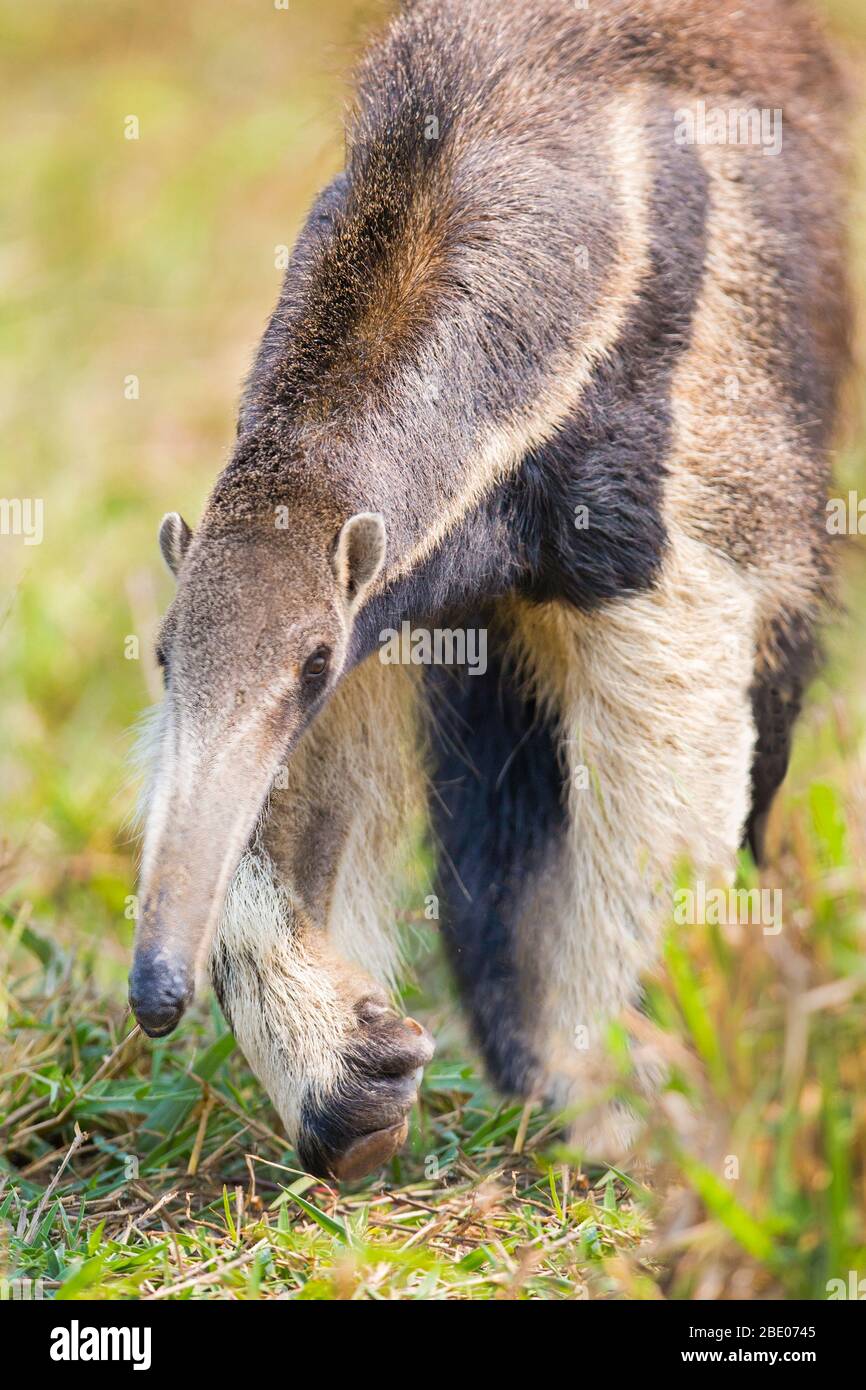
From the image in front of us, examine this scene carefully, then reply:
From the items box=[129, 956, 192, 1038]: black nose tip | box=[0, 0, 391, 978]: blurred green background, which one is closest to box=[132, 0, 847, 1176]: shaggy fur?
box=[129, 956, 192, 1038]: black nose tip

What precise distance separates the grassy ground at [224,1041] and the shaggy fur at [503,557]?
0.33 m

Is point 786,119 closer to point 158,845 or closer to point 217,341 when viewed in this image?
point 158,845

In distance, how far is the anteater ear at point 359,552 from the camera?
3.99 metres

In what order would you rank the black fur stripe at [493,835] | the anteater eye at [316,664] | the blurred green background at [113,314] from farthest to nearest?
the blurred green background at [113,314], the black fur stripe at [493,835], the anteater eye at [316,664]

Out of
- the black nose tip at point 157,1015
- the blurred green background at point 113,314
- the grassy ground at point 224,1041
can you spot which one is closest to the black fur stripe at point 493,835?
the grassy ground at point 224,1041

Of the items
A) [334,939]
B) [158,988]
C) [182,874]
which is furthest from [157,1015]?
[334,939]

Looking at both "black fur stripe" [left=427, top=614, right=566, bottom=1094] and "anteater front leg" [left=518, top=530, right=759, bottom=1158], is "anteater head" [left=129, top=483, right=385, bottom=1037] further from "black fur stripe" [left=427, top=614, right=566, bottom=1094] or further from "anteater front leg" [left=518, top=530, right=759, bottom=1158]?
"black fur stripe" [left=427, top=614, right=566, bottom=1094]

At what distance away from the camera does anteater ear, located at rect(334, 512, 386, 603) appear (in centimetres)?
399

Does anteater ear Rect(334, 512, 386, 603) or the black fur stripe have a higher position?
anteater ear Rect(334, 512, 386, 603)

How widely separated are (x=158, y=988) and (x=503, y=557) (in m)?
1.52

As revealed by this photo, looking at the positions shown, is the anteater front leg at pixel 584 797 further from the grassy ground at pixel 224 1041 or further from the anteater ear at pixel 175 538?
the anteater ear at pixel 175 538

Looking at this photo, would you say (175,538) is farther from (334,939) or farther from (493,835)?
(493,835)

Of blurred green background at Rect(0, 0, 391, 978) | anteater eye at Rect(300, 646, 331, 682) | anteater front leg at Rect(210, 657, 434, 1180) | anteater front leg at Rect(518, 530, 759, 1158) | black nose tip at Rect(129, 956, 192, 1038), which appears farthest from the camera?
blurred green background at Rect(0, 0, 391, 978)

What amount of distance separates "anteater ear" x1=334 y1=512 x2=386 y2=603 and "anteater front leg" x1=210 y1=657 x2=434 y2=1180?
0.82 metres
